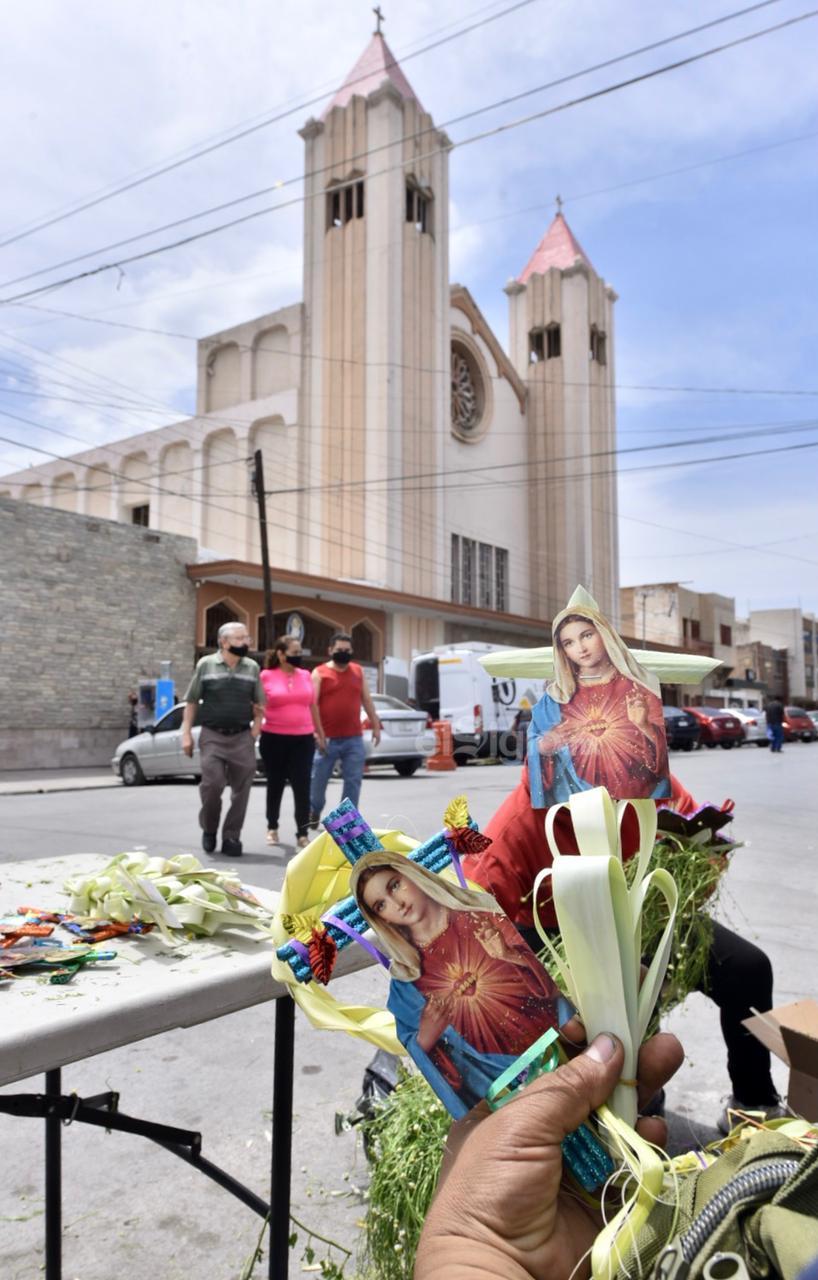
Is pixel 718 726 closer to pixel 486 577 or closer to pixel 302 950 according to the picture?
pixel 486 577

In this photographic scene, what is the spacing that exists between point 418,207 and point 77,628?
24.0m

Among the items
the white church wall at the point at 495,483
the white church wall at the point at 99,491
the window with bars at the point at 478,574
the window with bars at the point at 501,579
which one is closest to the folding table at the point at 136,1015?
the white church wall at the point at 495,483

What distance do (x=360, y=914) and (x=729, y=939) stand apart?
171cm

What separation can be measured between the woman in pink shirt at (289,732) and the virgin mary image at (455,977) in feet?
22.1

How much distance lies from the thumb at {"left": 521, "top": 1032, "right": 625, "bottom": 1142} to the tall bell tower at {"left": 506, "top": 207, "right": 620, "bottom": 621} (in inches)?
1595

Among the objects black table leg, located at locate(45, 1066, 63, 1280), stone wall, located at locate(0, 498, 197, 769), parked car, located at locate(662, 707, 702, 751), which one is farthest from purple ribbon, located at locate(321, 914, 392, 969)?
parked car, located at locate(662, 707, 702, 751)

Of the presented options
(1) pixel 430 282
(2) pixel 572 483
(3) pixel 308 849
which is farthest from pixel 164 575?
(2) pixel 572 483

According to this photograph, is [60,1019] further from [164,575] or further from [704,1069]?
[164,575]

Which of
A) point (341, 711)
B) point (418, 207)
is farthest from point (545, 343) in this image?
point (341, 711)

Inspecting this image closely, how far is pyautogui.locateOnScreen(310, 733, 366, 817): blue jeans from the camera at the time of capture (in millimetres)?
8258

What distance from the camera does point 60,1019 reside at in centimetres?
133

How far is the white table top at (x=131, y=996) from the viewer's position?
130 cm

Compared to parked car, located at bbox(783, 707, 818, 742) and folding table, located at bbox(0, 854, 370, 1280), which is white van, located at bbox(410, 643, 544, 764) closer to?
folding table, located at bbox(0, 854, 370, 1280)

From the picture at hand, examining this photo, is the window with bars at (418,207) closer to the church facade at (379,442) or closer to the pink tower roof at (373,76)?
the church facade at (379,442)
